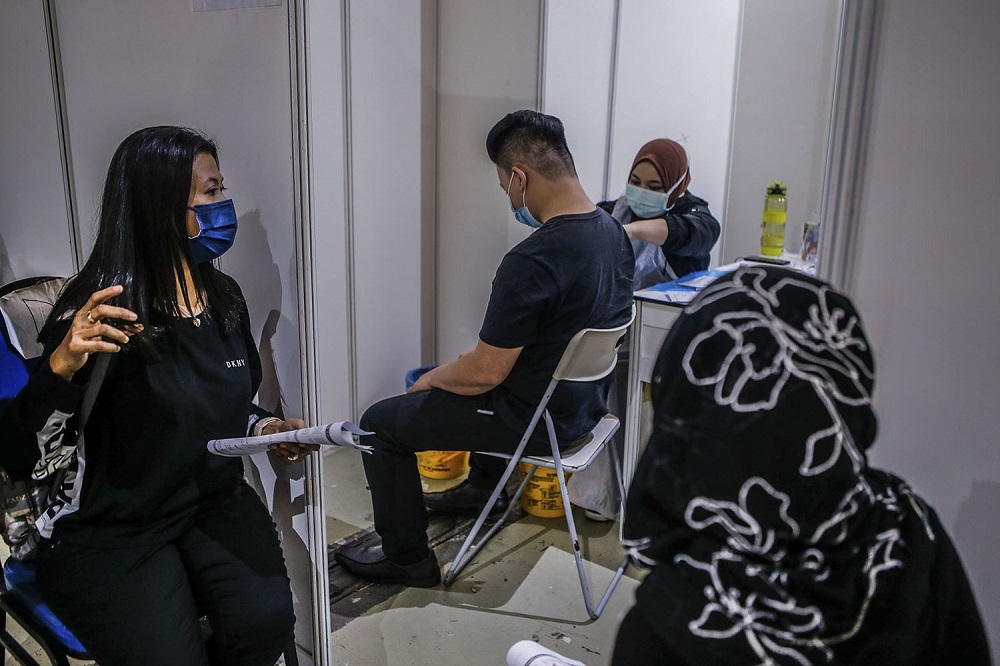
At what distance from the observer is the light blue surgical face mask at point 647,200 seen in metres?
2.97

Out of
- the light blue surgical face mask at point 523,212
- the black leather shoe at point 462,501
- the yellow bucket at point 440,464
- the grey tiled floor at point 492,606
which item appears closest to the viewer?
the grey tiled floor at point 492,606

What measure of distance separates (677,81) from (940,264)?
240 cm

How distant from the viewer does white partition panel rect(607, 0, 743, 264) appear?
3.26m

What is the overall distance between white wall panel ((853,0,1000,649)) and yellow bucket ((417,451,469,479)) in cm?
228

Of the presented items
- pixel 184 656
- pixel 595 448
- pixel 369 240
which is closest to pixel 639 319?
pixel 595 448

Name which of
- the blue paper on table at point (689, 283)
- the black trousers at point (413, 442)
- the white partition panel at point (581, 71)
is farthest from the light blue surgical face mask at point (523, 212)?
the white partition panel at point (581, 71)

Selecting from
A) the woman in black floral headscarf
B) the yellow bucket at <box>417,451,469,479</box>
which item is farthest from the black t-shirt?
the woman in black floral headscarf

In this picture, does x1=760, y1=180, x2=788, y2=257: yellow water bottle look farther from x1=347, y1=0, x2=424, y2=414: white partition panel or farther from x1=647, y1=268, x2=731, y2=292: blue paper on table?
x1=347, y1=0, x2=424, y2=414: white partition panel

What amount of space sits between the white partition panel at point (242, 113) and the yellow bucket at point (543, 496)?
1.24 meters

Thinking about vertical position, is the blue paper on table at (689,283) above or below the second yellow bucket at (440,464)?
above

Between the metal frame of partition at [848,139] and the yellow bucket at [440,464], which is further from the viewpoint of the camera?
the yellow bucket at [440,464]

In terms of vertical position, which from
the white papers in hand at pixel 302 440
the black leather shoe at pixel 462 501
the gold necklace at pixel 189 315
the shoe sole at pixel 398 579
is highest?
the gold necklace at pixel 189 315

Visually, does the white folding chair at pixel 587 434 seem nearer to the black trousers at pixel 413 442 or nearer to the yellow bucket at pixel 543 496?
the black trousers at pixel 413 442

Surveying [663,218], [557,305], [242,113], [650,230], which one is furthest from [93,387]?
[663,218]
